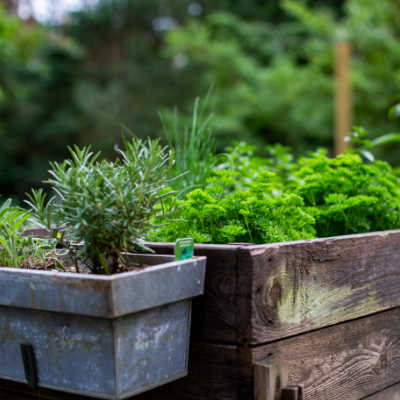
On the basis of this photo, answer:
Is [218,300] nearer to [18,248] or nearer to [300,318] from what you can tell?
[300,318]

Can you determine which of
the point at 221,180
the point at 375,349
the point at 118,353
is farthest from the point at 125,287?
the point at 375,349

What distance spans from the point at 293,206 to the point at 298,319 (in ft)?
1.03

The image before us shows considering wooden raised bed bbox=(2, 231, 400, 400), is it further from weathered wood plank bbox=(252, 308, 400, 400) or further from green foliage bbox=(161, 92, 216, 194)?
green foliage bbox=(161, 92, 216, 194)

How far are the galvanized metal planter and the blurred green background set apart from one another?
776cm

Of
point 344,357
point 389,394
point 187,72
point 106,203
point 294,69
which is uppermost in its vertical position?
point 187,72

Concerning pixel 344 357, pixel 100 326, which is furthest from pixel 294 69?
pixel 100 326

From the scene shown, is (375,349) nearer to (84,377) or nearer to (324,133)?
(84,377)

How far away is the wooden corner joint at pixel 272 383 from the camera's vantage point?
42.6 inches

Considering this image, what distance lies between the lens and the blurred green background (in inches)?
397

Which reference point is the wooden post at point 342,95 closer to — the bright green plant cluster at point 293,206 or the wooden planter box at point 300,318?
the bright green plant cluster at point 293,206

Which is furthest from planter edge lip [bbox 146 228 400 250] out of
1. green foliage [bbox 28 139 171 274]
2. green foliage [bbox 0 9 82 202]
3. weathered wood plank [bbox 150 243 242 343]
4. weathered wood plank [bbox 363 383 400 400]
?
green foliage [bbox 0 9 82 202]

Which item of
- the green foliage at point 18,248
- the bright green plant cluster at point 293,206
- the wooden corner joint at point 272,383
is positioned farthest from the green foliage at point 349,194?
the green foliage at point 18,248

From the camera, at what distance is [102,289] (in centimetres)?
89

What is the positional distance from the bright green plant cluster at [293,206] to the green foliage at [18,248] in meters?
0.30
